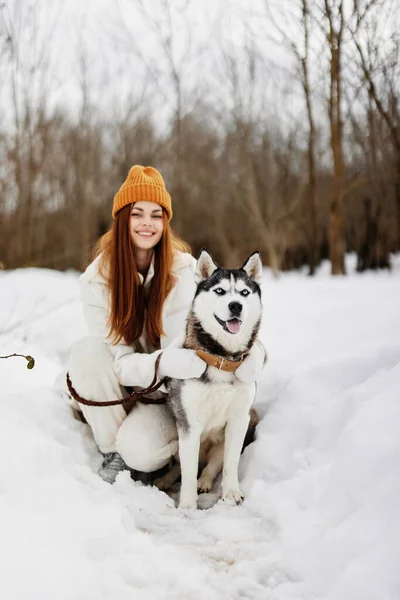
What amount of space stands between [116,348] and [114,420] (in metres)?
0.40

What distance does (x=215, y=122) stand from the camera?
1620cm

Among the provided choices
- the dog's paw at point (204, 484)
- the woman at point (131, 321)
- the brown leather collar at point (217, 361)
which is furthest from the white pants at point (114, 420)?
the brown leather collar at point (217, 361)

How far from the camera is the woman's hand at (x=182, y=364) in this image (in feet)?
6.84

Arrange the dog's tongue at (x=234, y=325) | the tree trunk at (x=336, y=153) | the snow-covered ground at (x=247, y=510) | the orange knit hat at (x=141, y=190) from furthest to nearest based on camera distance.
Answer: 1. the tree trunk at (x=336, y=153)
2. the orange knit hat at (x=141, y=190)
3. the dog's tongue at (x=234, y=325)
4. the snow-covered ground at (x=247, y=510)

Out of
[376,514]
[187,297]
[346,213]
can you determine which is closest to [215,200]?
[346,213]

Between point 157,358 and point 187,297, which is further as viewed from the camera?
point 187,297

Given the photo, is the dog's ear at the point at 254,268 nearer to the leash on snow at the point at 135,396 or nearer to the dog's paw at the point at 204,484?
the leash on snow at the point at 135,396

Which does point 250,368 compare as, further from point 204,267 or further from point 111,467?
point 111,467

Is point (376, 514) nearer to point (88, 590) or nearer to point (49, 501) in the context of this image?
point (88, 590)

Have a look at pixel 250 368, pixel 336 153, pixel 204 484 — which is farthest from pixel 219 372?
pixel 336 153

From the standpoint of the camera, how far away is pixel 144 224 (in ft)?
8.07

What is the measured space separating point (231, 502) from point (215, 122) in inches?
628

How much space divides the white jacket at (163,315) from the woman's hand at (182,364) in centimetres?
10

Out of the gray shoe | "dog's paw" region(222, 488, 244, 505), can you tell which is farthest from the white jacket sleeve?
"dog's paw" region(222, 488, 244, 505)
